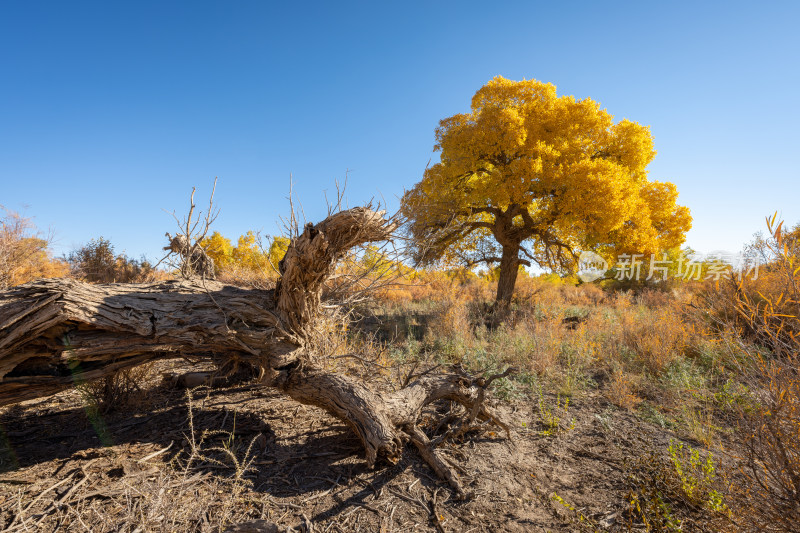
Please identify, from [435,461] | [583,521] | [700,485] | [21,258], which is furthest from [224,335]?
[21,258]

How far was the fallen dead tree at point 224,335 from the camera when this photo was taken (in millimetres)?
2592

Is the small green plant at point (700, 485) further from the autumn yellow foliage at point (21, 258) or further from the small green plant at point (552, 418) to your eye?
the autumn yellow foliage at point (21, 258)

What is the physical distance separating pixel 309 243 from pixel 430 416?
2.32m

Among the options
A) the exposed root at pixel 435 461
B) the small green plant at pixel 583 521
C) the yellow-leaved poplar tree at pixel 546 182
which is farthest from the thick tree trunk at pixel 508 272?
the small green plant at pixel 583 521

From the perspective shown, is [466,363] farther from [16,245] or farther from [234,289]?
[16,245]

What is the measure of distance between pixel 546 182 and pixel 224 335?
32.0 ft

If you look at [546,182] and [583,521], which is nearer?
[583,521]

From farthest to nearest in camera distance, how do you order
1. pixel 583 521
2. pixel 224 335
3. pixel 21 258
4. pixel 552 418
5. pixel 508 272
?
pixel 508 272, pixel 21 258, pixel 552 418, pixel 224 335, pixel 583 521

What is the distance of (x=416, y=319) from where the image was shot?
10148 mm

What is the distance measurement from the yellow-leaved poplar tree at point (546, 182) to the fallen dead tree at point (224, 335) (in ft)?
20.8

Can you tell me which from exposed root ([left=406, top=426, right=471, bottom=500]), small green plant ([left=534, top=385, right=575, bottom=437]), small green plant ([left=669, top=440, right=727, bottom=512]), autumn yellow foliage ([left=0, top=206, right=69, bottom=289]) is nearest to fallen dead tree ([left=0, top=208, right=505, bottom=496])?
exposed root ([left=406, top=426, right=471, bottom=500])

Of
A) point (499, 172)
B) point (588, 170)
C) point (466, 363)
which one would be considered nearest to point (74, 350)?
point (466, 363)

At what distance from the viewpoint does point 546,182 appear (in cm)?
1005

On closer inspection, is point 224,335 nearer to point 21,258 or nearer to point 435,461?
point 435,461
